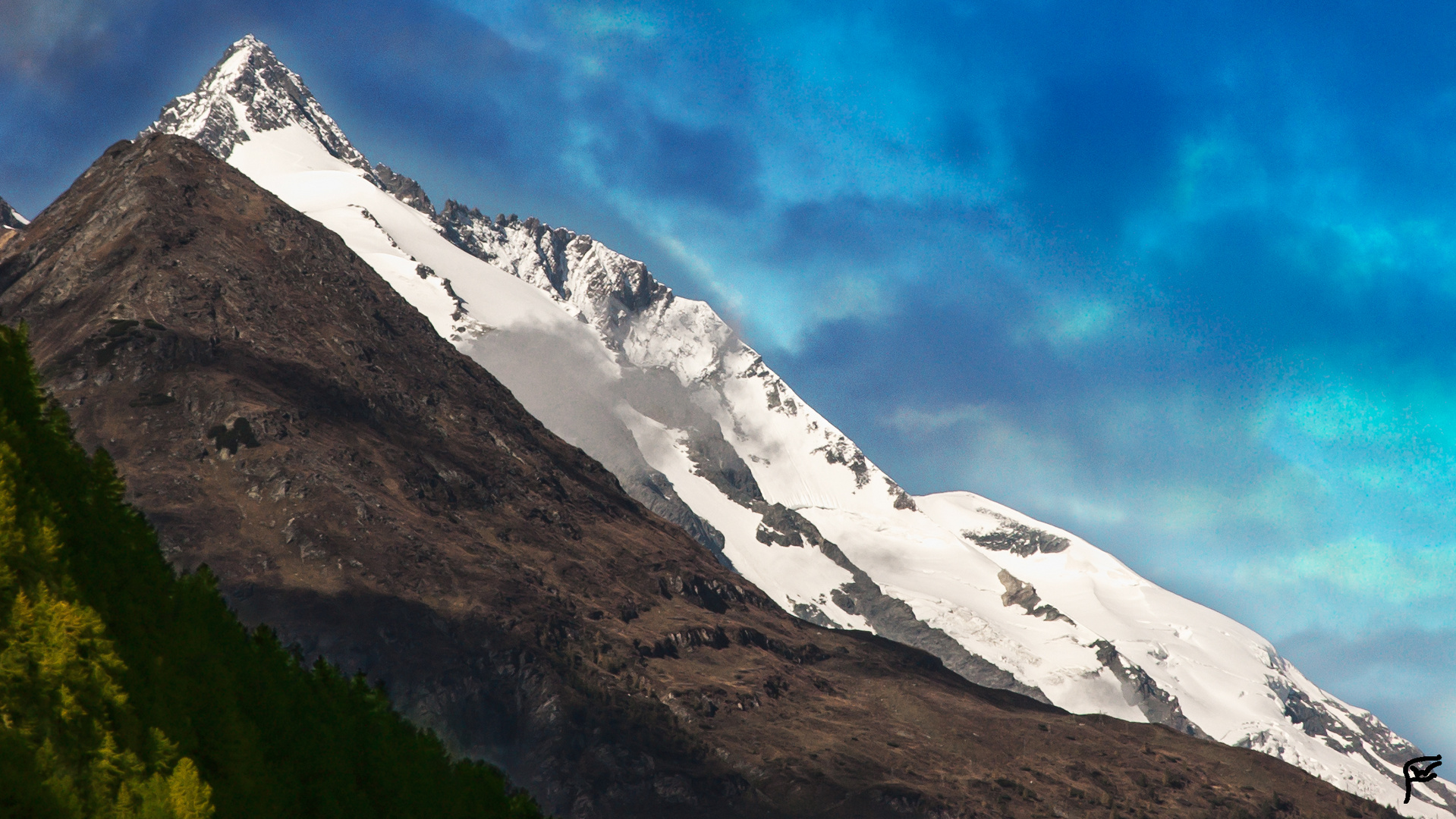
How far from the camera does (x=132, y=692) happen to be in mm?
52656

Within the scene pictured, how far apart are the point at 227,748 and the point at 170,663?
18.0 feet

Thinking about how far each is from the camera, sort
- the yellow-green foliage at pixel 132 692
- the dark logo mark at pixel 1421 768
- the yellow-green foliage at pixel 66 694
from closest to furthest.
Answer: the dark logo mark at pixel 1421 768 < the yellow-green foliage at pixel 66 694 < the yellow-green foliage at pixel 132 692

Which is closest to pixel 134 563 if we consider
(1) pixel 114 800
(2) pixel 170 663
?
(2) pixel 170 663

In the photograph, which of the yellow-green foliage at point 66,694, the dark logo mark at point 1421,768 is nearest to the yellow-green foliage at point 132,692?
the yellow-green foliage at point 66,694

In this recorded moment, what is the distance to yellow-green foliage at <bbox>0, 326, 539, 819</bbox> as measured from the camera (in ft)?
151

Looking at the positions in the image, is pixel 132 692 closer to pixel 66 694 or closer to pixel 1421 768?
pixel 66 694

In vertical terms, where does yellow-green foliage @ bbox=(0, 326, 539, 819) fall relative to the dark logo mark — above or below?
below

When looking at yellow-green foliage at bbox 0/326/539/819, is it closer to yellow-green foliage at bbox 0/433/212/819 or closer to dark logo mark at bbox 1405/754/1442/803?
yellow-green foliage at bbox 0/433/212/819

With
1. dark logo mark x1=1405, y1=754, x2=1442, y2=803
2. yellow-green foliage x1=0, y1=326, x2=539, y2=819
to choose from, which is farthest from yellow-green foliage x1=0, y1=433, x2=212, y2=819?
dark logo mark x1=1405, y1=754, x2=1442, y2=803

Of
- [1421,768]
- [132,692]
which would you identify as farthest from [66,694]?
[1421,768]

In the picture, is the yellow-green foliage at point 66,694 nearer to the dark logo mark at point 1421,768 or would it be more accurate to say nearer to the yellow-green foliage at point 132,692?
the yellow-green foliage at point 132,692

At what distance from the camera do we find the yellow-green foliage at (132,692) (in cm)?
4612

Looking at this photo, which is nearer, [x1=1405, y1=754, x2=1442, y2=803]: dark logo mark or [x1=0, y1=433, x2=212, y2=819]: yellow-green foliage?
[x1=1405, y1=754, x2=1442, y2=803]: dark logo mark

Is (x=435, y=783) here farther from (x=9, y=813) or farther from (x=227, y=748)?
(x=9, y=813)
